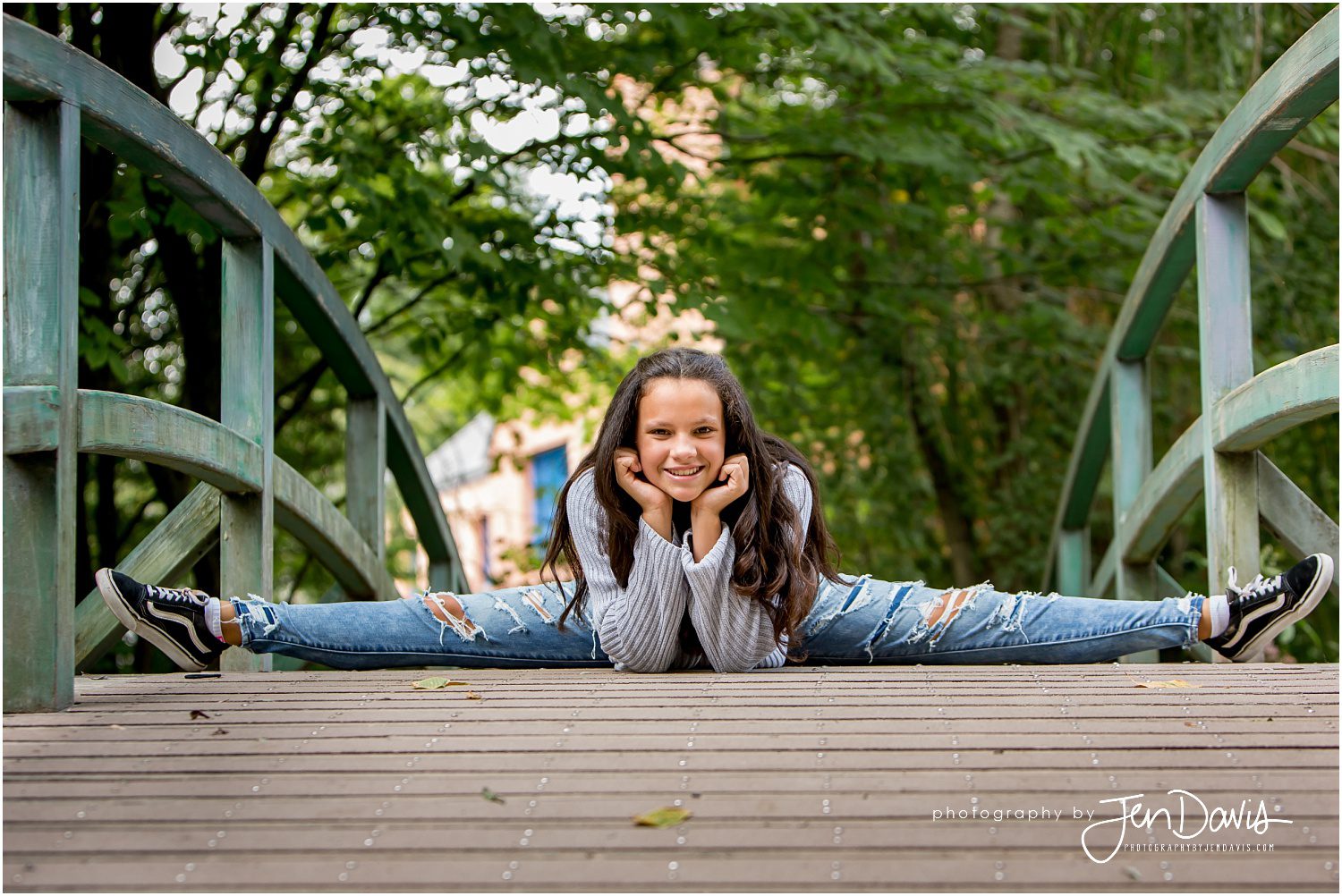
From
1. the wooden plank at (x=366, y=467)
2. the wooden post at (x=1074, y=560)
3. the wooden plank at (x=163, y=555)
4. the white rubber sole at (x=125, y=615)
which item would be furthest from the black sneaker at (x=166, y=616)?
the wooden post at (x=1074, y=560)

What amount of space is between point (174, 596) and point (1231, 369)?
252cm

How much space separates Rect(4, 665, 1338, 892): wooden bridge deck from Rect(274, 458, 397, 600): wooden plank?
0.94 meters

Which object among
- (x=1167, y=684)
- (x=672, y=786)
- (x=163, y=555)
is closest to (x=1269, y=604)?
(x=1167, y=684)

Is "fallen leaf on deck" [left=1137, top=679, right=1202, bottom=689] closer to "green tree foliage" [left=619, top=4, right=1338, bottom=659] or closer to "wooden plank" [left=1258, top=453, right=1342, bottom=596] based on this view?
"wooden plank" [left=1258, top=453, right=1342, bottom=596]

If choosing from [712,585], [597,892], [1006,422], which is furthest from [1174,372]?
[597,892]

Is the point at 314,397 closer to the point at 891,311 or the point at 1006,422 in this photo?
the point at 891,311

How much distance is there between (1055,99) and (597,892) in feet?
16.4

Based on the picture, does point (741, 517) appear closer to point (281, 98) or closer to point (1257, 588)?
point (1257, 588)

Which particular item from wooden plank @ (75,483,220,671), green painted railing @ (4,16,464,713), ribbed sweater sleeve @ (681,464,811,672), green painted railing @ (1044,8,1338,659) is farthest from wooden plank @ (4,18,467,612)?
green painted railing @ (1044,8,1338,659)

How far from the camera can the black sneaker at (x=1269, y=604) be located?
2838 millimetres

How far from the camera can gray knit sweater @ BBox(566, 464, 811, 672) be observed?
2.77m

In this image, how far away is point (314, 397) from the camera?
23.7 feet

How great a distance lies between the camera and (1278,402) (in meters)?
2.97

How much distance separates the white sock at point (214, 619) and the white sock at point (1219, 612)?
7.04 feet
